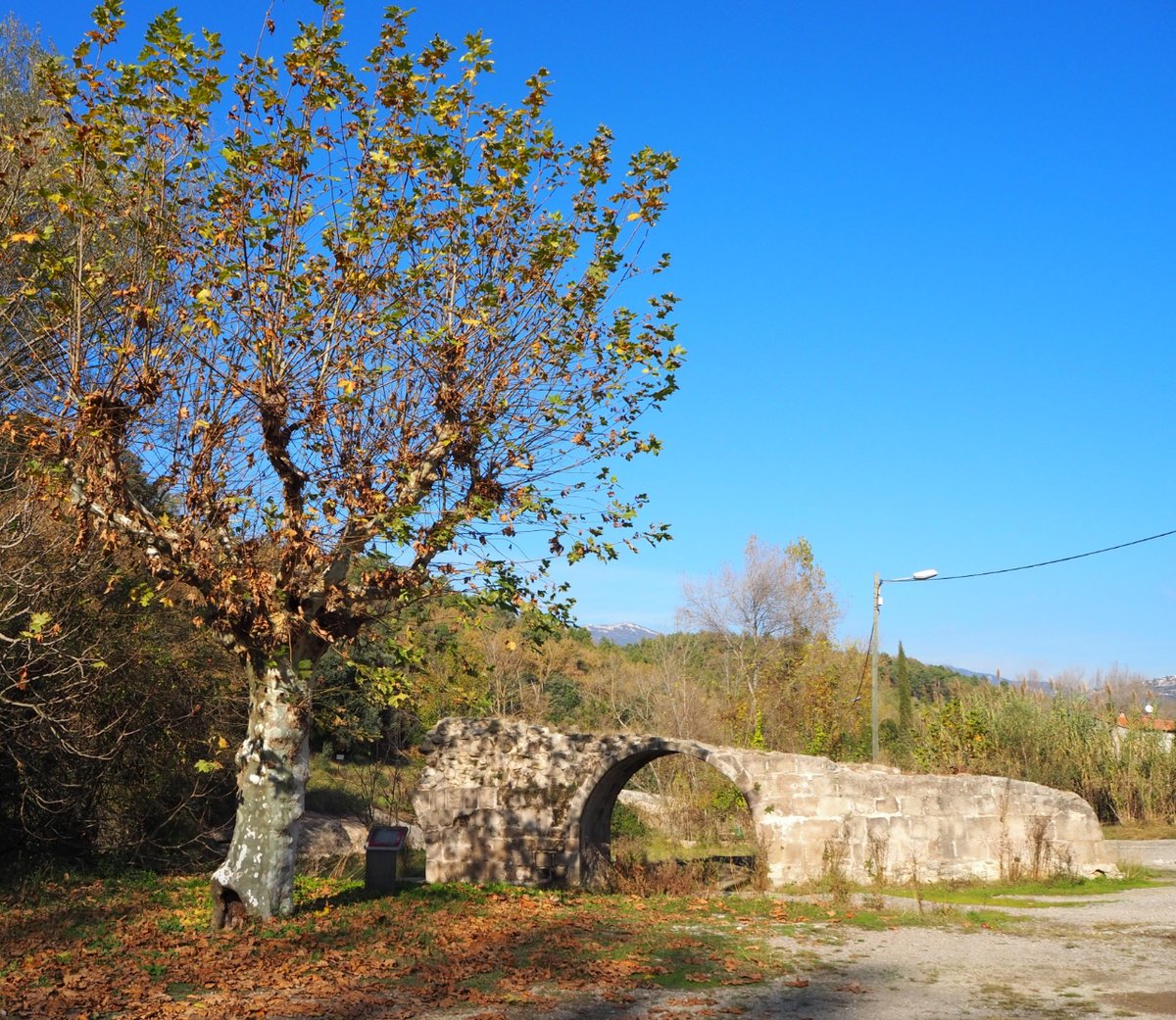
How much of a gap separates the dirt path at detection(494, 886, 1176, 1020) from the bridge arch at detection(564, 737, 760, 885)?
4.23m

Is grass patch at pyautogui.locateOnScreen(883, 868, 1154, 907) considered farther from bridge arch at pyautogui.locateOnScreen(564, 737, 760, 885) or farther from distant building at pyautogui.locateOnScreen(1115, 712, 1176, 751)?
distant building at pyautogui.locateOnScreen(1115, 712, 1176, 751)

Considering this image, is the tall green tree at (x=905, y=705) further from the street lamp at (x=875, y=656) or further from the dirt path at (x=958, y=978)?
the dirt path at (x=958, y=978)

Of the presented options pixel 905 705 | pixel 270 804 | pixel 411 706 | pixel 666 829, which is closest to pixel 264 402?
pixel 270 804

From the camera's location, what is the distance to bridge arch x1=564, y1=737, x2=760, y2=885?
605 inches

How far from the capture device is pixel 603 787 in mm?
16547

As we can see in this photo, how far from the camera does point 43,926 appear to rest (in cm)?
1101

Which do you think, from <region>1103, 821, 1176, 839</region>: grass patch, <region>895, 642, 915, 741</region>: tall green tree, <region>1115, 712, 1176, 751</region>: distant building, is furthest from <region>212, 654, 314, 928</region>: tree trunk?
<region>895, 642, 915, 741</region>: tall green tree

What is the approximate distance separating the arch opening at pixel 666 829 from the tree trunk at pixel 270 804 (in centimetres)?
542

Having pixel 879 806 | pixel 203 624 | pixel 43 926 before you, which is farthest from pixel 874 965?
pixel 43 926

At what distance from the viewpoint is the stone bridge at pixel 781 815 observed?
50.5ft

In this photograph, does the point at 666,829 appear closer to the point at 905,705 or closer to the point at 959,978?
the point at 959,978

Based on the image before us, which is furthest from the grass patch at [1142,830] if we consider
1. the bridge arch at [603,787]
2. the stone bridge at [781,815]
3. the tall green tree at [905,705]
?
the tall green tree at [905,705]

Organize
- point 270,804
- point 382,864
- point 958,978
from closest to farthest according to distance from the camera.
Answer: point 958,978 < point 270,804 < point 382,864

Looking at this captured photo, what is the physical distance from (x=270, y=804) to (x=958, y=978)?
276 inches
